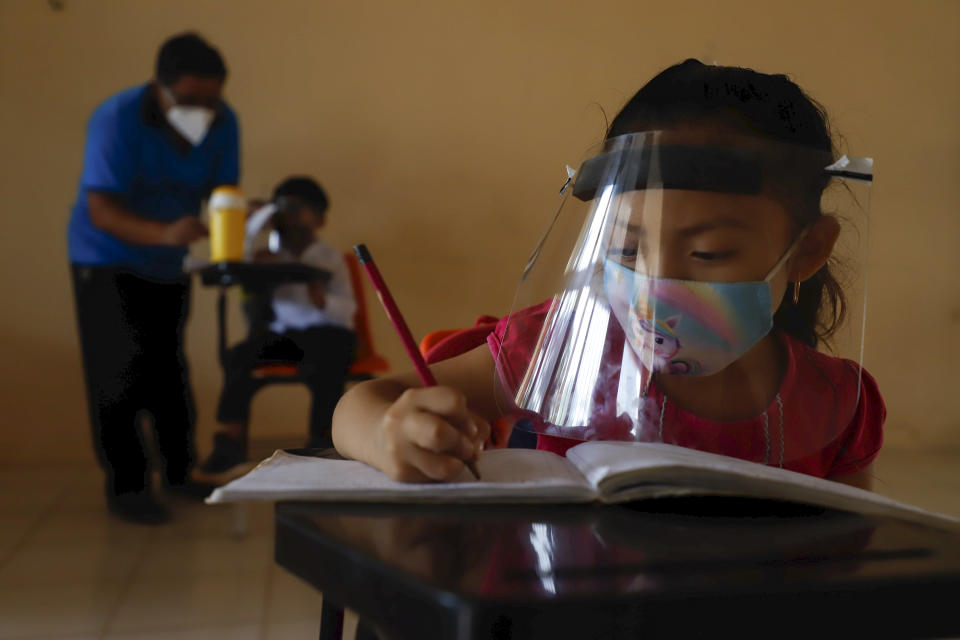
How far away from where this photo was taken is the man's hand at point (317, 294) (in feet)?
8.13

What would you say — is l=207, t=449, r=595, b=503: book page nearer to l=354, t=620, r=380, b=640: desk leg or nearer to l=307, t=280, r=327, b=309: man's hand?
l=354, t=620, r=380, b=640: desk leg

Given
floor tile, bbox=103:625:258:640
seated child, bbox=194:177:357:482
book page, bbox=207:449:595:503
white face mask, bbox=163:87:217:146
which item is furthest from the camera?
seated child, bbox=194:177:357:482

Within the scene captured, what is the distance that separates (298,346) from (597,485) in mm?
2098

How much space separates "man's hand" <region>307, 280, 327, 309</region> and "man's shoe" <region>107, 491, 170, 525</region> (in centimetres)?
76

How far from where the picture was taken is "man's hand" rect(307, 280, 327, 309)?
2.48 meters

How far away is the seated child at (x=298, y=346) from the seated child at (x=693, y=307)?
1.82 metres

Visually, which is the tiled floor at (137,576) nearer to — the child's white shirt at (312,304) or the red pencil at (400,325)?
the child's white shirt at (312,304)

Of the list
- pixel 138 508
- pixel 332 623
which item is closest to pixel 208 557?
pixel 138 508

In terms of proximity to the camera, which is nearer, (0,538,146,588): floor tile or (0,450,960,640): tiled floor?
(0,450,960,640): tiled floor

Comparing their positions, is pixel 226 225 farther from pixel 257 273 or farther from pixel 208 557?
pixel 208 557

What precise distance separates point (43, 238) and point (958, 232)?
13.1 ft

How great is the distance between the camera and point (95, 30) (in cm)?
280

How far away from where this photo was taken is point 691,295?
22.7 inches

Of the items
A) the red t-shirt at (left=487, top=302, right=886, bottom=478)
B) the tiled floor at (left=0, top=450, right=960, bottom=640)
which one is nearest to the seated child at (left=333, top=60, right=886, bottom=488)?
the red t-shirt at (left=487, top=302, right=886, bottom=478)
